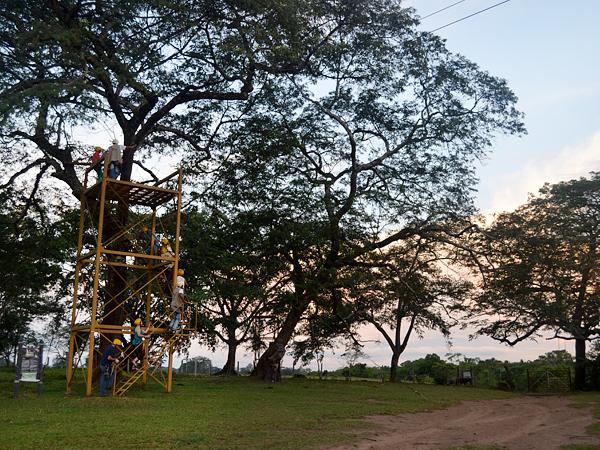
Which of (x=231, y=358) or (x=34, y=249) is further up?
(x=34, y=249)

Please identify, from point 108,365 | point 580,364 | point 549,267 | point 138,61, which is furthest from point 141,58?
point 580,364

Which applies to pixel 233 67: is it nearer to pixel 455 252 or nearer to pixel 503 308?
pixel 455 252

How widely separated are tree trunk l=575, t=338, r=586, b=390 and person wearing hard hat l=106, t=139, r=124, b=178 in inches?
813

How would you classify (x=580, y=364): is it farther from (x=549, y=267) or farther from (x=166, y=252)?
(x=166, y=252)

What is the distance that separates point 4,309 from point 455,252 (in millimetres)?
20165

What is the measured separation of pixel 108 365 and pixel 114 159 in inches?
186

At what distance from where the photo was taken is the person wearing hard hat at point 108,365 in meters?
13.8

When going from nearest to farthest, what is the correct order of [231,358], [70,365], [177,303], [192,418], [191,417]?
[192,418] < [191,417] < [177,303] < [70,365] < [231,358]

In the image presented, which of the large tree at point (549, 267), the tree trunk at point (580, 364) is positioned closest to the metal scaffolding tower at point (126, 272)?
the large tree at point (549, 267)

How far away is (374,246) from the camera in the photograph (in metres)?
21.4

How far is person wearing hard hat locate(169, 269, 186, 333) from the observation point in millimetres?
14336

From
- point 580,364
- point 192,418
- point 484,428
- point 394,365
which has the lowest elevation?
point 484,428

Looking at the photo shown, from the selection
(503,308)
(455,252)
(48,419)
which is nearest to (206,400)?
(48,419)

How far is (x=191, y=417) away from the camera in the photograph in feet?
36.0
